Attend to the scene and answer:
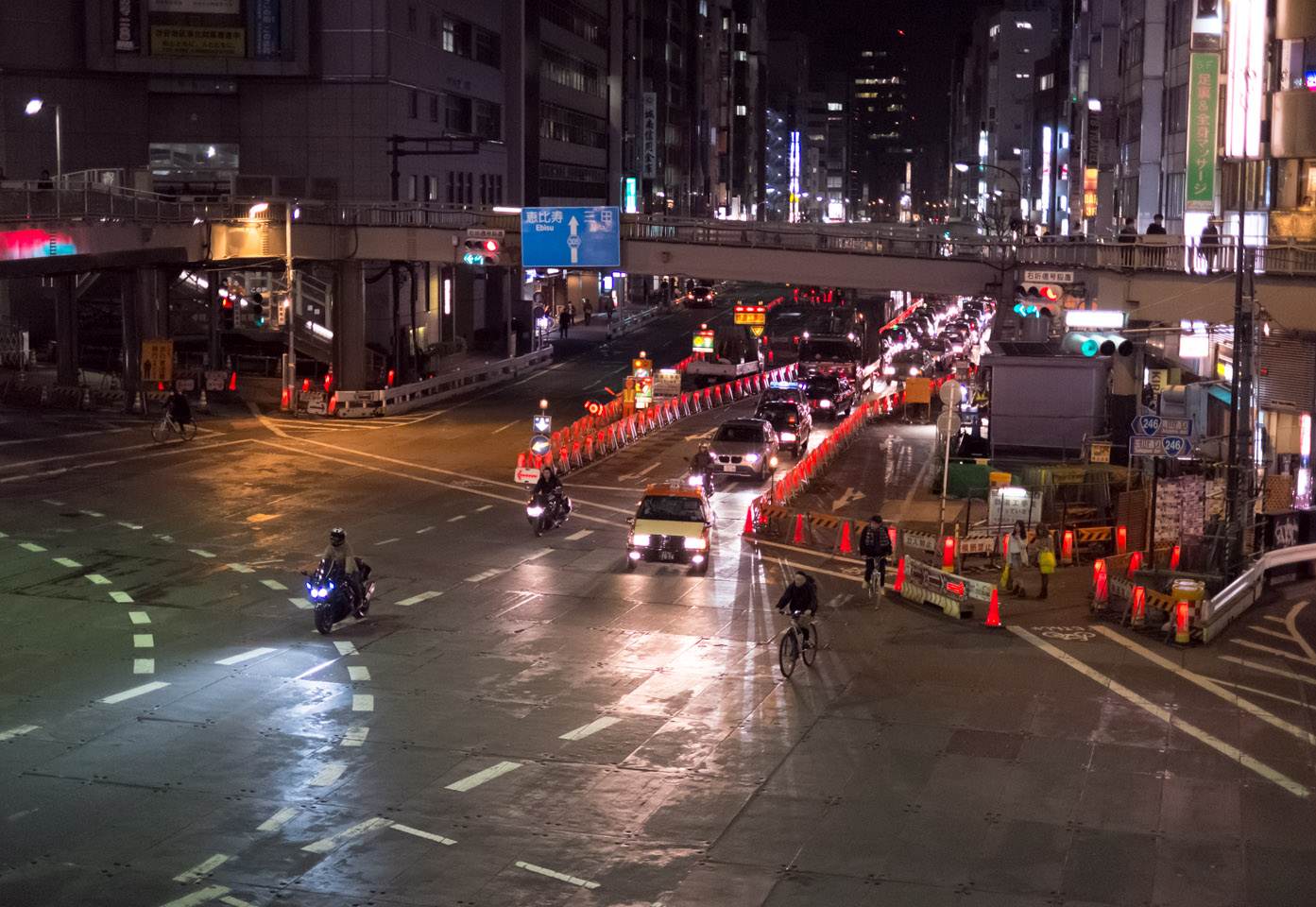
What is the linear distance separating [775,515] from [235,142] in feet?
169

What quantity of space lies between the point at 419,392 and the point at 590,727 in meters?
42.5

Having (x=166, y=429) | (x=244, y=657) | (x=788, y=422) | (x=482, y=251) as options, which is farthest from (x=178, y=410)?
(x=244, y=657)

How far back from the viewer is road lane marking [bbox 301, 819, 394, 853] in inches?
578

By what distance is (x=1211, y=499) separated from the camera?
3141 cm

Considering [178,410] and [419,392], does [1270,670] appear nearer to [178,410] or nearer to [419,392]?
[178,410]

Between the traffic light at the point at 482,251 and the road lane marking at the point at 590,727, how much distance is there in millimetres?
37778

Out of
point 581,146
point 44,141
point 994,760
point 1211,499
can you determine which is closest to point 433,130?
point 44,141

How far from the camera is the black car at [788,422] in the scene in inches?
1934

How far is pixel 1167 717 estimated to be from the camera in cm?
1991

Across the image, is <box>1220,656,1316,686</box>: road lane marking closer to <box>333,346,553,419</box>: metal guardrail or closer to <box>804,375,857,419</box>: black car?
<box>804,375,857,419</box>: black car

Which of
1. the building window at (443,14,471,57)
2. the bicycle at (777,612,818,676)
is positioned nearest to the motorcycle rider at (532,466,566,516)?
the bicycle at (777,612,818,676)

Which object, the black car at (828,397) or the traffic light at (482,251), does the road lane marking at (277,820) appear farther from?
the black car at (828,397)

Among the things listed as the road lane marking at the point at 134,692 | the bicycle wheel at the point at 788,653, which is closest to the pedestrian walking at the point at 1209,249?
the bicycle wheel at the point at 788,653

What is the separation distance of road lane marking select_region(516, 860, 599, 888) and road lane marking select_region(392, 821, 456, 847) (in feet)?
2.77
